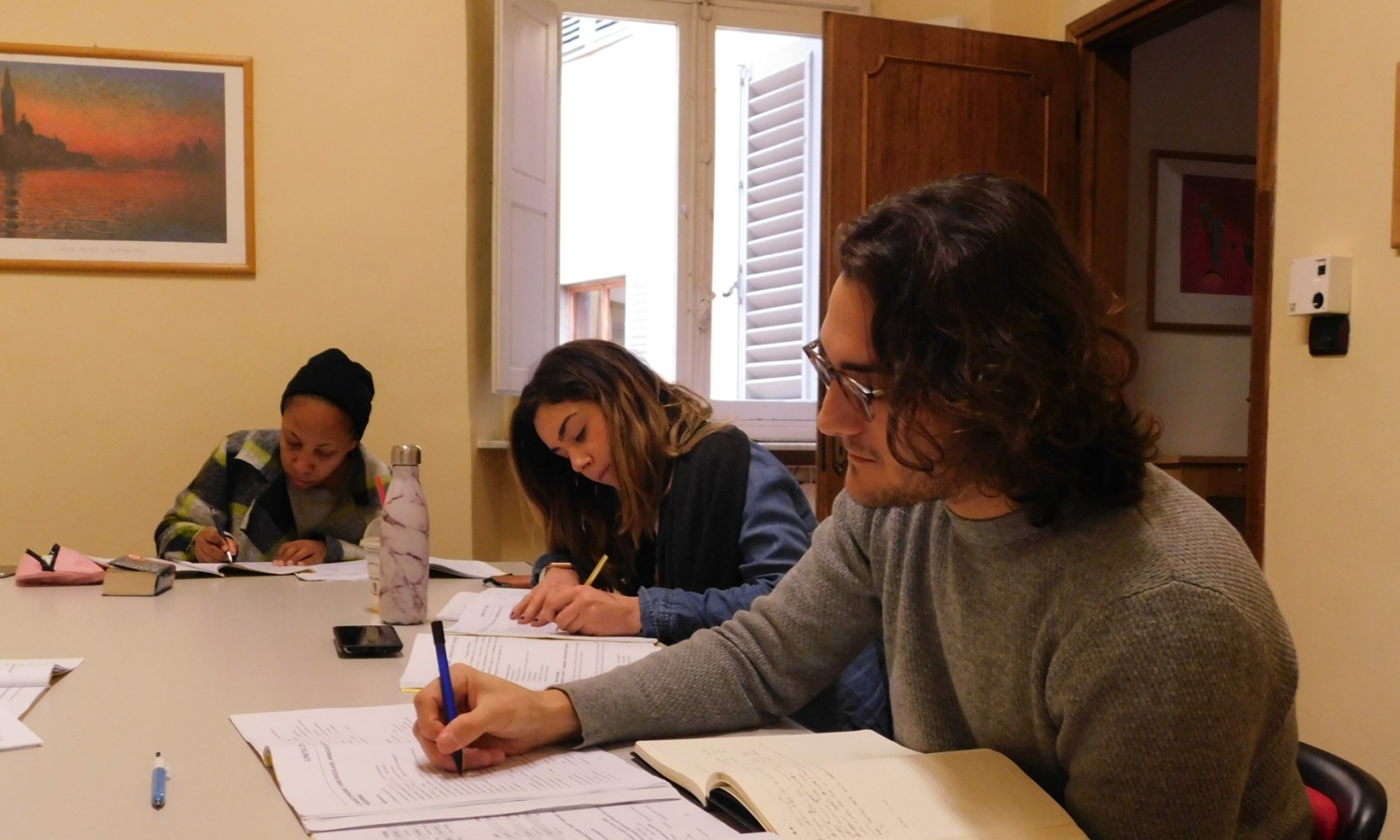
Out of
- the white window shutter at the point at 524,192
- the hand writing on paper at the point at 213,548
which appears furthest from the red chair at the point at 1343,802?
the white window shutter at the point at 524,192

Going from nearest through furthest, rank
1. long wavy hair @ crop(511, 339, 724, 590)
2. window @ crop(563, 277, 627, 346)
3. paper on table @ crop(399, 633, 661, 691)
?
paper on table @ crop(399, 633, 661, 691), long wavy hair @ crop(511, 339, 724, 590), window @ crop(563, 277, 627, 346)

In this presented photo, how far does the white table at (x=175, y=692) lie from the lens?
2.61 ft

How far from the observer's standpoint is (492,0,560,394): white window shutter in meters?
3.47

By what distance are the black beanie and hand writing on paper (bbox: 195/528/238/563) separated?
0.45 meters

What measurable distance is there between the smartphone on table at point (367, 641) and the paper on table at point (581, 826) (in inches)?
23.8

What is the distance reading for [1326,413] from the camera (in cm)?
239

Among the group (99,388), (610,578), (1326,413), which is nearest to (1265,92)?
(1326,413)

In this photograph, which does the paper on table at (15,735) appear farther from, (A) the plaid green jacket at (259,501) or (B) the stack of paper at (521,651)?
(A) the plaid green jacket at (259,501)

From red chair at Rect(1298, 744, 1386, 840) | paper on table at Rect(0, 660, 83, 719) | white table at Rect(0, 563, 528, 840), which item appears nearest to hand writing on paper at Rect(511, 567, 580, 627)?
white table at Rect(0, 563, 528, 840)

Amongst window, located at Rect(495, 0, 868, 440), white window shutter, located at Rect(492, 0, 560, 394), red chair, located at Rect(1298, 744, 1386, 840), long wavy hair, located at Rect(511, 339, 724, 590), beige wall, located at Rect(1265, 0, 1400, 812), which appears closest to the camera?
red chair, located at Rect(1298, 744, 1386, 840)

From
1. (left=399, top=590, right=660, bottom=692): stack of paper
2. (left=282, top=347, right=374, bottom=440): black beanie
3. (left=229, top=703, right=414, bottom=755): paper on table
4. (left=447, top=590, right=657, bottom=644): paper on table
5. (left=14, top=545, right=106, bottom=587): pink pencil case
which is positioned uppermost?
(left=282, top=347, right=374, bottom=440): black beanie

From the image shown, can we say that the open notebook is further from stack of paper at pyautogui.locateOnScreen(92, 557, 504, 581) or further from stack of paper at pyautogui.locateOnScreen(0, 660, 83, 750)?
stack of paper at pyautogui.locateOnScreen(92, 557, 504, 581)

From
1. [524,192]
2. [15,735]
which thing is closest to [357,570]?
[15,735]

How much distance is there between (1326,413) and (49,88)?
347 cm
